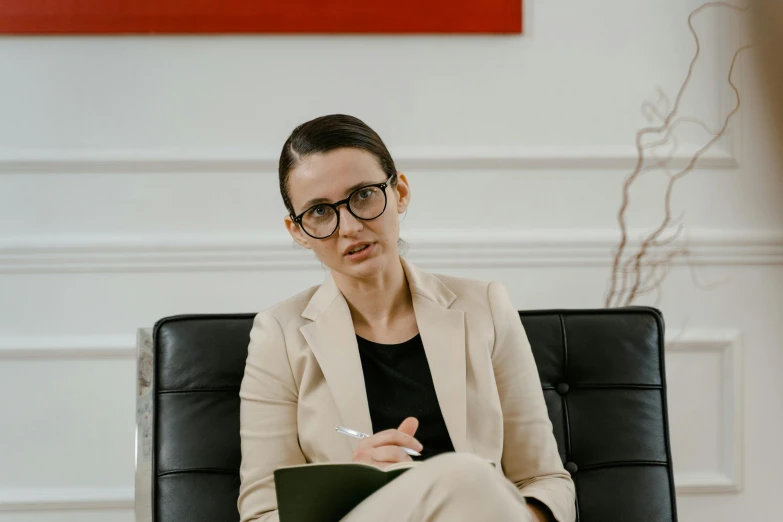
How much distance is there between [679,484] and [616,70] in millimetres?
1176

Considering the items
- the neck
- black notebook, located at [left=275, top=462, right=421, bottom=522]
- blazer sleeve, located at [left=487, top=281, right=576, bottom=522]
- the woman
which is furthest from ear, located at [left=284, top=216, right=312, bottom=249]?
black notebook, located at [left=275, top=462, right=421, bottom=522]

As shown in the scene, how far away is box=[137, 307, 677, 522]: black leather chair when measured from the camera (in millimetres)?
1615

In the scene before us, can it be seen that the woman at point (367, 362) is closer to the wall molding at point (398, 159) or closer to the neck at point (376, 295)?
the neck at point (376, 295)

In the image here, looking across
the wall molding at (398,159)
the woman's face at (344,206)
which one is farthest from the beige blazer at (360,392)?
the wall molding at (398,159)

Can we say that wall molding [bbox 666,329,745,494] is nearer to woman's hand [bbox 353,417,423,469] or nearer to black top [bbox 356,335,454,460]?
black top [bbox 356,335,454,460]

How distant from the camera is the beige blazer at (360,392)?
1465 mm

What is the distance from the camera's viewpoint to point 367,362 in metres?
1.57

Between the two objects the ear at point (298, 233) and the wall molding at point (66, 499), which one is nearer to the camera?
the ear at point (298, 233)

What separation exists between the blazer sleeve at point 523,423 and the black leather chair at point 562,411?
0.18 m

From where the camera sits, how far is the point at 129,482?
7.30 ft

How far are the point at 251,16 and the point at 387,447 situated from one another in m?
1.38

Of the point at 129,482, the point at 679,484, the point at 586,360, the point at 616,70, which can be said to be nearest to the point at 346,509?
the point at 586,360

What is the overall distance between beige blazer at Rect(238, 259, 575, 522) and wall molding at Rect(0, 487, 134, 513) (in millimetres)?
914

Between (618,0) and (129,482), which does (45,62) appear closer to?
(129,482)
